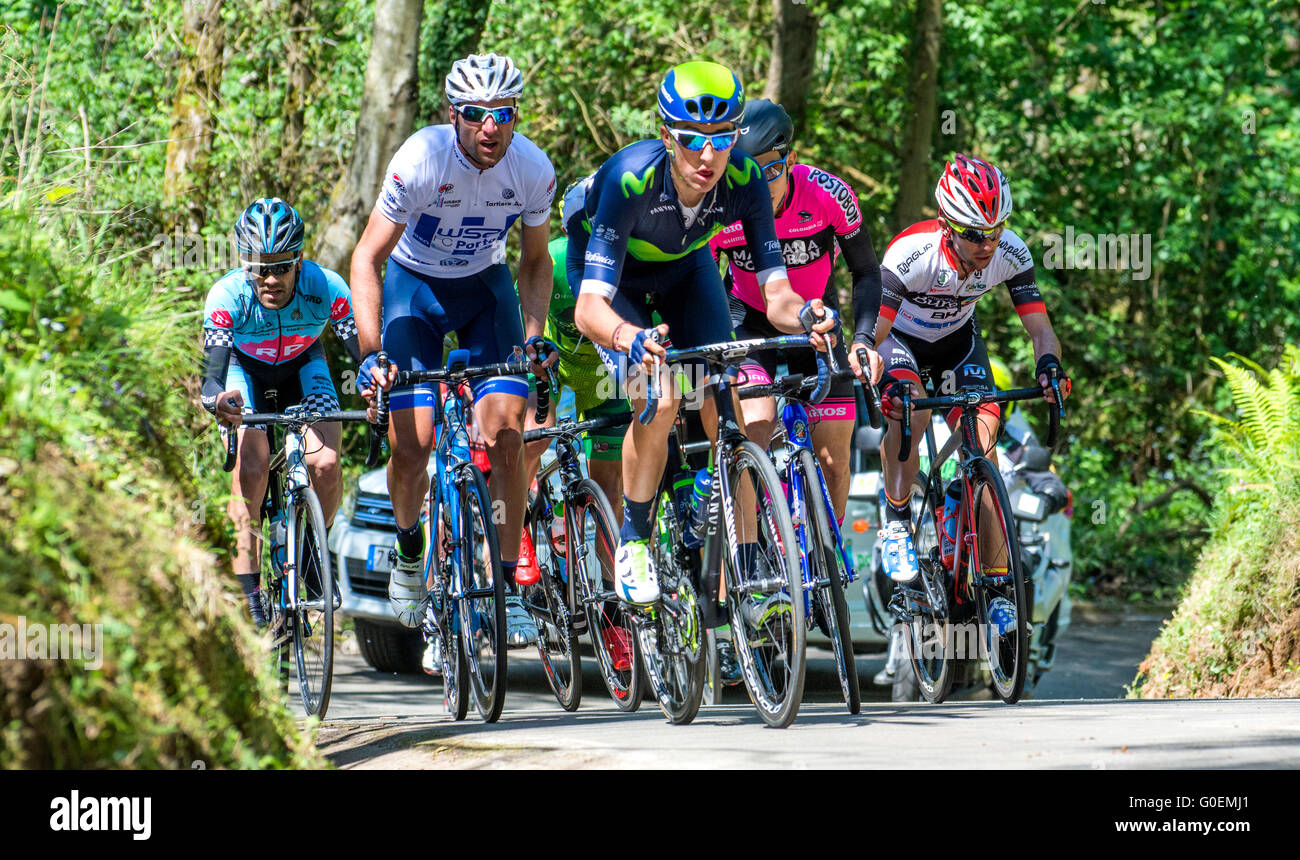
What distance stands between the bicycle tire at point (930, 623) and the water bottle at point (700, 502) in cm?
162

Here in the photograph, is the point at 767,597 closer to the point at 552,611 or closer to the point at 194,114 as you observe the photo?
the point at 552,611

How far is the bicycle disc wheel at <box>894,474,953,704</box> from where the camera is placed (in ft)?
23.5

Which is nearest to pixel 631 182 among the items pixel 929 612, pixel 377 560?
pixel 929 612

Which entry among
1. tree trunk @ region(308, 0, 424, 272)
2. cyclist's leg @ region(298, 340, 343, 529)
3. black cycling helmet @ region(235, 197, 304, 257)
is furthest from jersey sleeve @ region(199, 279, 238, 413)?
tree trunk @ region(308, 0, 424, 272)

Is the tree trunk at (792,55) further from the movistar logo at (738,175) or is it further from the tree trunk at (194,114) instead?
the movistar logo at (738,175)

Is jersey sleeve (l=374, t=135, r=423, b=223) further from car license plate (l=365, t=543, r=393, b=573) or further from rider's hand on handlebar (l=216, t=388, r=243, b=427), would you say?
car license plate (l=365, t=543, r=393, b=573)

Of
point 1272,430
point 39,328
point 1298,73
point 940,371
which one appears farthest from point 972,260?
point 1298,73

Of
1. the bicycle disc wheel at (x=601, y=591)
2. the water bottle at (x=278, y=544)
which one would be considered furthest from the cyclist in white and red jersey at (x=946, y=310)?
the water bottle at (x=278, y=544)

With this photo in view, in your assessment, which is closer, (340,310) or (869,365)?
(869,365)

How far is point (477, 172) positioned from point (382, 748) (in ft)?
8.56

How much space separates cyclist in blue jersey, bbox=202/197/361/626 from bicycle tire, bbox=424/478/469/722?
3.06 feet

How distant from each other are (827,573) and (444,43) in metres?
7.98

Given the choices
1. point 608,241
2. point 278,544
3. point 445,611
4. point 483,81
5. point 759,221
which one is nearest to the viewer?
point 608,241

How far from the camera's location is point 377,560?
31.4ft
